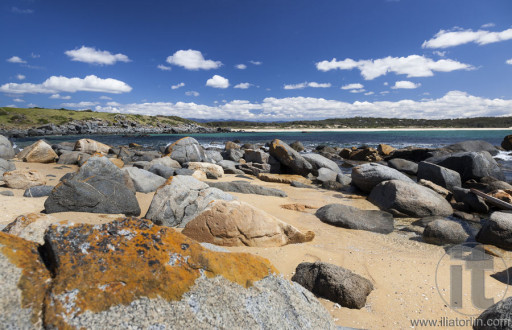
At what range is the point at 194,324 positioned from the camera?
1821mm

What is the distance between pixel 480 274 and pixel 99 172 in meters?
9.52

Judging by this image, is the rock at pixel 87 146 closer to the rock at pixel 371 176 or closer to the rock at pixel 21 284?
the rock at pixel 371 176

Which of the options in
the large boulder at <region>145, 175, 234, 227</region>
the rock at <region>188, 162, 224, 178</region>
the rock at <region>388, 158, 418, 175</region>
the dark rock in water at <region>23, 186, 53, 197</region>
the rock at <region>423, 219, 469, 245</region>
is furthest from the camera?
the rock at <region>388, 158, 418, 175</region>

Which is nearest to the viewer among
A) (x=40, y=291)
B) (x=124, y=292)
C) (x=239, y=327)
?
(x=40, y=291)

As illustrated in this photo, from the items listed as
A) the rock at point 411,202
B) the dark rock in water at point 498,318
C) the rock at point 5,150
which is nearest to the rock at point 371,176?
the rock at point 411,202

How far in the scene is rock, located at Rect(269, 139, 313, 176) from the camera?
48.6 feet

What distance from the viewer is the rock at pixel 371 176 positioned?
10.6 metres

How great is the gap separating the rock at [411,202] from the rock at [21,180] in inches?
451

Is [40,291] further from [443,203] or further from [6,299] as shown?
[443,203]

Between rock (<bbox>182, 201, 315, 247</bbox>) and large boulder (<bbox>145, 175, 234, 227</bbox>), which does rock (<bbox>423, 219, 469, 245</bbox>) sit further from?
large boulder (<bbox>145, 175, 234, 227</bbox>)

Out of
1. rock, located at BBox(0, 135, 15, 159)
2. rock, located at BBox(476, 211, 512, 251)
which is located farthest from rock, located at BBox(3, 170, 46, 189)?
rock, located at BBox(476, 211, 512, 251)

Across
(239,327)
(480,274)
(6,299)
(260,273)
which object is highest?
(6,299)

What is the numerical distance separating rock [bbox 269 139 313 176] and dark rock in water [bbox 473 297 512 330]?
39.1 feet

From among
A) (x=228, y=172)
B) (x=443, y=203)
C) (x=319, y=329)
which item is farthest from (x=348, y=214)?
(x=228, y=172)
